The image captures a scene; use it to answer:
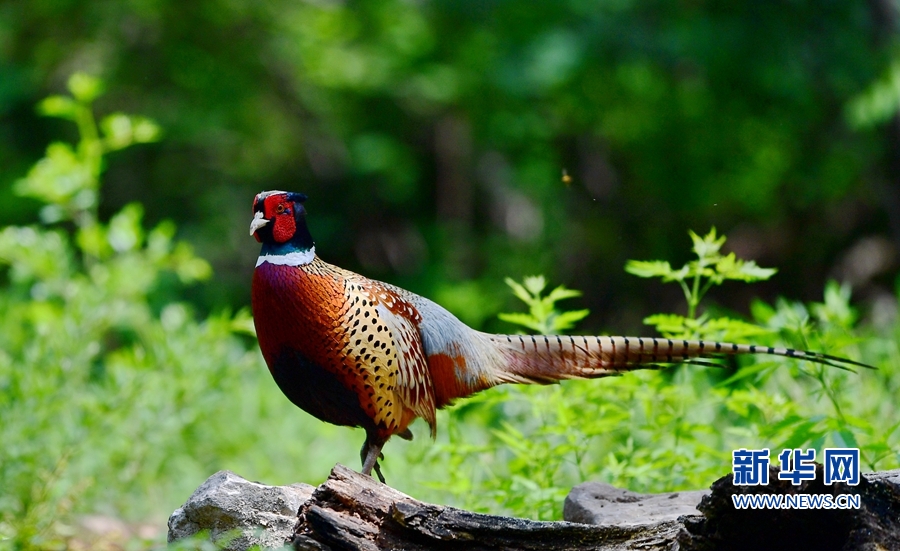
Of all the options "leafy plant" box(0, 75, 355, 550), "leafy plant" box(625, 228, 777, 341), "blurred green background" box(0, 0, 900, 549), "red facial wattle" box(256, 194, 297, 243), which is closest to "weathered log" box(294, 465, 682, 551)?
"red facial wattle" box(256, 194, 297, 243)

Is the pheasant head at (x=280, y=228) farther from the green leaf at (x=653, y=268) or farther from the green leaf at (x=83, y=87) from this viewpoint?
the green leaf at (x=83, y=87)

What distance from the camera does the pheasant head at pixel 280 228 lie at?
319cm

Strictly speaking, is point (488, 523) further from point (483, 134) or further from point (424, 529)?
point (483, 134)

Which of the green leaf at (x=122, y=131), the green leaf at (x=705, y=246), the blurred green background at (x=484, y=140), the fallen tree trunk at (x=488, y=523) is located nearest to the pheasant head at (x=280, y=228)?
the fallen tree trunk at (x=488, y=523)

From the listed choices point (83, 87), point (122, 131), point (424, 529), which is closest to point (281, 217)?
point (424, 529)

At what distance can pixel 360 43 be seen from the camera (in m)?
10.7

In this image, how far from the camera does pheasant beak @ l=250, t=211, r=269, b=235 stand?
3154 mm

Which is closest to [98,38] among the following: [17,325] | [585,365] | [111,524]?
[17,325]

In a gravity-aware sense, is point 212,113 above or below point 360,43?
below

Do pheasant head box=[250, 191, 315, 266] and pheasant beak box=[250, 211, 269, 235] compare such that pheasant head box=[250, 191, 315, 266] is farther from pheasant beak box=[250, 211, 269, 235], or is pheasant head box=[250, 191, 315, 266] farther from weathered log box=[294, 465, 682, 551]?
weathered log box=[294, 465, 682, 551]

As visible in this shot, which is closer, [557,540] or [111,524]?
[557,540]

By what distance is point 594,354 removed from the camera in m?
3.43

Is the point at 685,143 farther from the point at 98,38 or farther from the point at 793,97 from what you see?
the point at 98,38

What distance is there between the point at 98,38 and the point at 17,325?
492 centimetres
